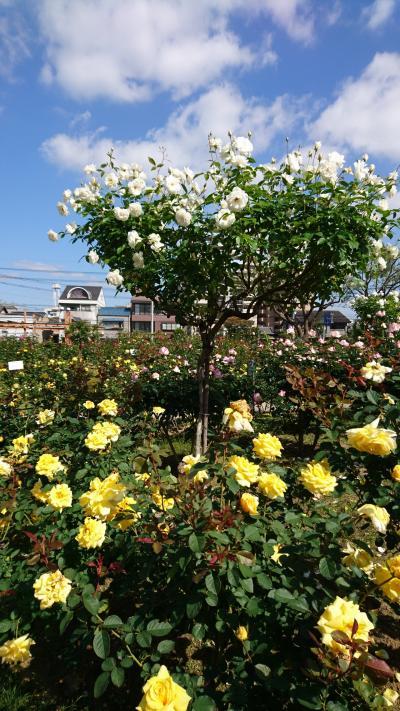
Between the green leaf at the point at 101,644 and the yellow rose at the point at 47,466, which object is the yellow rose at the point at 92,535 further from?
the yellow rose at the point at 47,466

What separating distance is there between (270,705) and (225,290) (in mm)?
2847

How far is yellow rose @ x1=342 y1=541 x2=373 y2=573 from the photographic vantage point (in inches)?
54.9

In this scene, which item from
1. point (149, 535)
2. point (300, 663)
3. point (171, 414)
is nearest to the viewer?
point (300, 663)

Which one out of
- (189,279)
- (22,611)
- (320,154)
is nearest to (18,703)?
(22,611)

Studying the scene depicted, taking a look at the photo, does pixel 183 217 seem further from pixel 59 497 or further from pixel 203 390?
pixel 59 497

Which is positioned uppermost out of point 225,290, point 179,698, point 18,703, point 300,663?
point 225,290

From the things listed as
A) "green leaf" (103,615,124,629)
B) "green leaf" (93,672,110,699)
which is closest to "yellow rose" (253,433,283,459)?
"green leaf" (103,615,124,629)

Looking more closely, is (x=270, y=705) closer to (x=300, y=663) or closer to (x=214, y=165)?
(x=300, y=663)

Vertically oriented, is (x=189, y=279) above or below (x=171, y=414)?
above

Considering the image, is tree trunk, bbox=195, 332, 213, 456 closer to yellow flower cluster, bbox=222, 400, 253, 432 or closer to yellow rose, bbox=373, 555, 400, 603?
yellow flower cluster, bbox=222, 400, 253, 432

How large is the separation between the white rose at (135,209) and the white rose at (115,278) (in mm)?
463

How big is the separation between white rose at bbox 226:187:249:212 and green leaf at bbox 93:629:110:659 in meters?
2.45

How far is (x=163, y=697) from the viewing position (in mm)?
935

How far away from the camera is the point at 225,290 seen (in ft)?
11.7
